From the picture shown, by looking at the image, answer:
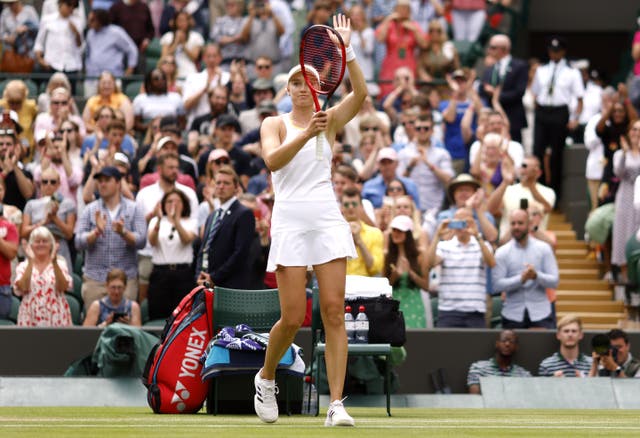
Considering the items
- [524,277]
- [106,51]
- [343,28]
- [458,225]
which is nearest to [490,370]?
[524,277]

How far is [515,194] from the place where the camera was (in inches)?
654

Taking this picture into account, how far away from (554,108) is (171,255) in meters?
6.61

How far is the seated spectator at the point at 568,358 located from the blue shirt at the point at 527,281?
853 mm

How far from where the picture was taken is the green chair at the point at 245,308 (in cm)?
1115

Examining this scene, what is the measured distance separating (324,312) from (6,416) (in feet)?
7.94

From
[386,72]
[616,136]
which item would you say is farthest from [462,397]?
[386,72]

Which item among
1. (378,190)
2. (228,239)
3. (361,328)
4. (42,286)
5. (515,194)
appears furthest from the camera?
(515,194)

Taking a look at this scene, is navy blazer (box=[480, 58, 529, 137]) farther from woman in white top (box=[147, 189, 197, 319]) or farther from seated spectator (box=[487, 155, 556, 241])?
woman in white top (box=[147, 189, 197, 319])

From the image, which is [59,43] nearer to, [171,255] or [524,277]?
[171,255]

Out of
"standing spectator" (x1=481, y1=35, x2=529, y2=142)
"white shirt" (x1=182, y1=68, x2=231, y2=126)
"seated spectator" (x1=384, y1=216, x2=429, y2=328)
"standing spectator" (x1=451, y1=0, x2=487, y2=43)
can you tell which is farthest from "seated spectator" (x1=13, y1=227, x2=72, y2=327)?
"standing spectator" (x1=451, y1=0, x2=487, y2=43)

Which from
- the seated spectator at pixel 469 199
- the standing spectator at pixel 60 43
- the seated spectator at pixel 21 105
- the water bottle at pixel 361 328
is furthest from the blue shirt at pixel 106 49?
the water bottle at pixel 361 328

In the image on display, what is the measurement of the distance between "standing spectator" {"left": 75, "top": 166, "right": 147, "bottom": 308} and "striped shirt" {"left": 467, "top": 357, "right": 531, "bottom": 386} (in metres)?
3.42

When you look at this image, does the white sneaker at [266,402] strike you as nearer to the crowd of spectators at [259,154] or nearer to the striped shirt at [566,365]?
the crowd of spectators at [259,154]

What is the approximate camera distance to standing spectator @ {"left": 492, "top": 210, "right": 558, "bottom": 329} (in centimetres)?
1482
